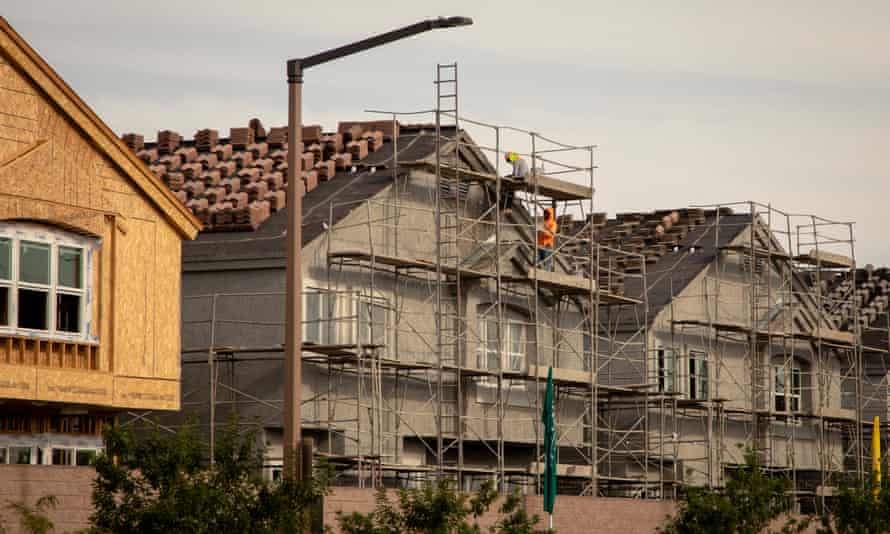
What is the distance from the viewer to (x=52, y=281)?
30844 mm

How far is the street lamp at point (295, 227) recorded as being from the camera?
22141mm

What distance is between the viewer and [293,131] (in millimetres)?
22688

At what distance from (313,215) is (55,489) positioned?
47.2 feet

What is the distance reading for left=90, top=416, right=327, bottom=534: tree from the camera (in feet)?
73.5

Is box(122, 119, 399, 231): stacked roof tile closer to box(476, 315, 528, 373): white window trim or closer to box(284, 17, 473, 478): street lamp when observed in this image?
box(476, 315, 528, 373): white window trim

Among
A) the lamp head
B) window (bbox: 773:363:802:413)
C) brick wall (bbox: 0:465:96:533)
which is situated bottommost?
brick wall (bbox: 0:465:96:533)

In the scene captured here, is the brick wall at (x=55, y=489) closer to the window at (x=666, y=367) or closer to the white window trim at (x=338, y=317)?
the white window trim at (x=338, y=317)

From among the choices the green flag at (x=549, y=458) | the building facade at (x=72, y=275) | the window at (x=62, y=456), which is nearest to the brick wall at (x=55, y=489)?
the building facade at (x=72, y=275)

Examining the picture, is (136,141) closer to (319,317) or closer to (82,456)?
(319,317)

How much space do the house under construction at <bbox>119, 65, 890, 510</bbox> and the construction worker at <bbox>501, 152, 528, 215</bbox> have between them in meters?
0.19

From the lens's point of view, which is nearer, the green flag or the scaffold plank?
the green flag

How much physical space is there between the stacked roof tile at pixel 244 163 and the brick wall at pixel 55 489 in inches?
525

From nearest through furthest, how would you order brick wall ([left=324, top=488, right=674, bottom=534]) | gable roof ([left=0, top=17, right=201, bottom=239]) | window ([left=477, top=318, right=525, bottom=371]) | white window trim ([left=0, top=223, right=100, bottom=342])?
1. white window trim ([left=0, top=223, right=100, bottom=342])
2. gable roof ([left=0, top=17, right=201, bottom=239])
3. brick wall ([left=324, top=488, right=674, bottom=534])
4. window ([left=477, top=318, right=525, bottom=371])

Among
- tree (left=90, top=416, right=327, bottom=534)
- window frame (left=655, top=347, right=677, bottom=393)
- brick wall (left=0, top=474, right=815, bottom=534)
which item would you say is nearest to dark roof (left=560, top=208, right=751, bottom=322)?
window frame (left=655, top=347, right=677, bottom=393)
